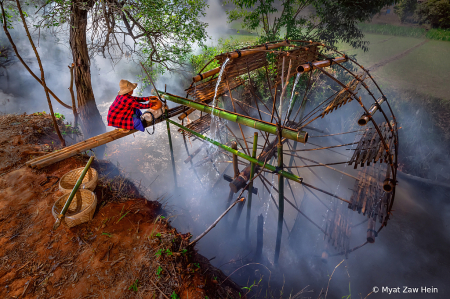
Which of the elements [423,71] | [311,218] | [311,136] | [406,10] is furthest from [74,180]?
[406,10]

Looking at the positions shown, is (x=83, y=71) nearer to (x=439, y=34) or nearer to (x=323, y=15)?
(x=323, y=15)

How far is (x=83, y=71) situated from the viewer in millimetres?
7297

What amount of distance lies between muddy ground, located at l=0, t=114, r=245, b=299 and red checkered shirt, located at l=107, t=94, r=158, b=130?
1473mm

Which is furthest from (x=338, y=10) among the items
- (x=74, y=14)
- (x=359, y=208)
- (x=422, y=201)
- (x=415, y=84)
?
(x=74, y=14)

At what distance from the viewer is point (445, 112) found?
925 centimetres

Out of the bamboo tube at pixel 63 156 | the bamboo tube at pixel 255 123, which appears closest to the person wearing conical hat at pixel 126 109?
the bamboo tube at pixel 63 156

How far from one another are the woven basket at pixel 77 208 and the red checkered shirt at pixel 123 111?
1.80 meters

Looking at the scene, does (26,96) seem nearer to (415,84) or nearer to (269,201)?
(269,201)

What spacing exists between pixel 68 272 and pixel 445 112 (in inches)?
591

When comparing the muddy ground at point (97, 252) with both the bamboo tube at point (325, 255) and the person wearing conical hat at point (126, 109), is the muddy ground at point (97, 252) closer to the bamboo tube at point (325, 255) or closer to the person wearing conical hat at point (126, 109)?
the person wearing conical hat at point (126, 109)

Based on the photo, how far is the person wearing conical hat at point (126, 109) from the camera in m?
4.74

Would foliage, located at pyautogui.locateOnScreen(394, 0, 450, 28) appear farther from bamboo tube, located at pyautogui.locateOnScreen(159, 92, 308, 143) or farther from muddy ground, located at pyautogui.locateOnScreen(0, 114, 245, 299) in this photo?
muddy ground, located at pyautogui.locateOnScreen(0, 114, 245, 299)

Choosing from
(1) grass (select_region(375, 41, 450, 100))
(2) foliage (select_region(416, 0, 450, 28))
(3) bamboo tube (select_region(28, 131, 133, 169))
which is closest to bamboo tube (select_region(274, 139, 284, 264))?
(3) bamboo tube (select_region(28, 131, 133, 169))

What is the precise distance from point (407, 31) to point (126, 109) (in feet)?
54.9
